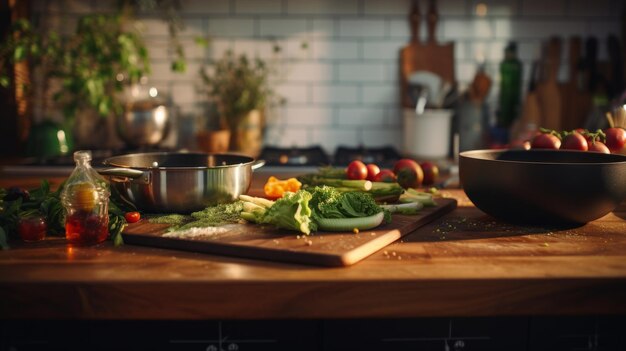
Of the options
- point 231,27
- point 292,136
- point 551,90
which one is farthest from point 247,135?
point 551,90

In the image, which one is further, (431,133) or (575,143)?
(431,133)

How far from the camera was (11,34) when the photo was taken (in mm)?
2928

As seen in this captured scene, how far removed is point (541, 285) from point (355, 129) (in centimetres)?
245

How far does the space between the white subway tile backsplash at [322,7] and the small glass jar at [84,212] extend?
7.50ft

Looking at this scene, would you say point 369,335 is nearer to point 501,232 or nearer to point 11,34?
point 501,232

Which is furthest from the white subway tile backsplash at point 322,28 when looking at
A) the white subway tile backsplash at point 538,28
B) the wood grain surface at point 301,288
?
the wood grain surface at point 301,288

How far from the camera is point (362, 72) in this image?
11.1ft

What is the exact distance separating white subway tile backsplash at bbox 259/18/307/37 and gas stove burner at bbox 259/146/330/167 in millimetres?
587

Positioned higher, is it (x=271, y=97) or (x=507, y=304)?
(x=271, y=97)

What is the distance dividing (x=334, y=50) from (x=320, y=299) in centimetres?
251

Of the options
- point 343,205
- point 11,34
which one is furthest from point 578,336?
point 11,34

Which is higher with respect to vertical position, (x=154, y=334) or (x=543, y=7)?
(x=543, y=7)

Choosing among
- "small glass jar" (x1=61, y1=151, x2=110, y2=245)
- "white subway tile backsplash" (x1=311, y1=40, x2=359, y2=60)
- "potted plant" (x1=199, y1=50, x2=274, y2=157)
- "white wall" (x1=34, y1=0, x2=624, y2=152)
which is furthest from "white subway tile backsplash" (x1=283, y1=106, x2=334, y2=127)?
"small glass jar" (x1=61, y1=151, x2=110, y2=245)

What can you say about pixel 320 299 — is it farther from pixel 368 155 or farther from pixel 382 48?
pixel 382 48
